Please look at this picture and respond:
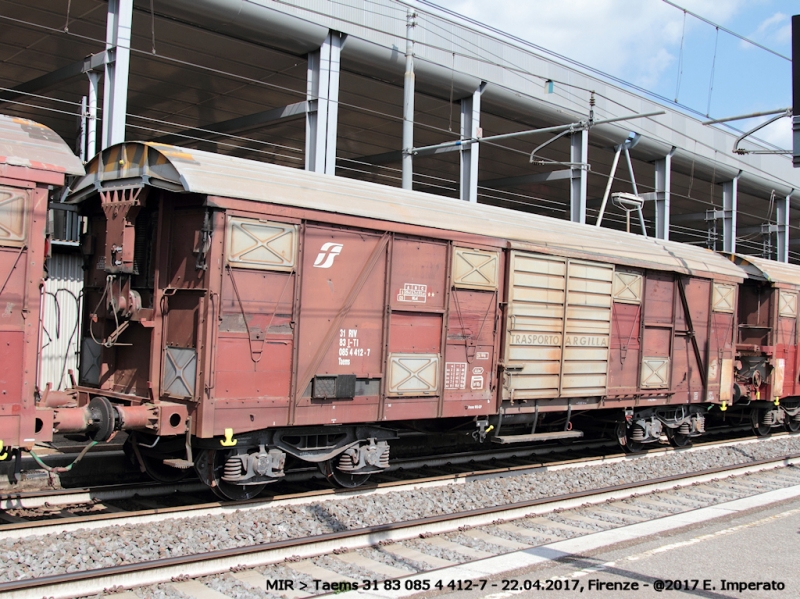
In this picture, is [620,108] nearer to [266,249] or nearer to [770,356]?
[770,356]

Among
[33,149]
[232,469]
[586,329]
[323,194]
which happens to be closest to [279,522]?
[232,469]

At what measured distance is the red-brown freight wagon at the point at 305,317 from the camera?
8.14 m

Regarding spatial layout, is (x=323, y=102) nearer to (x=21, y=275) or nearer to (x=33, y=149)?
(x=33, y=149)

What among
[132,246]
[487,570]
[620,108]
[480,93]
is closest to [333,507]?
[487,570]

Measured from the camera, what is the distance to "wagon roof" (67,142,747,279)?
8.12 m

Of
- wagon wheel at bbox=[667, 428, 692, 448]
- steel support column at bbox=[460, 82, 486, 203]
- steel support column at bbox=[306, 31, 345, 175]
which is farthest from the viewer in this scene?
steel support column at bbox=[460, 82, 486, 203]

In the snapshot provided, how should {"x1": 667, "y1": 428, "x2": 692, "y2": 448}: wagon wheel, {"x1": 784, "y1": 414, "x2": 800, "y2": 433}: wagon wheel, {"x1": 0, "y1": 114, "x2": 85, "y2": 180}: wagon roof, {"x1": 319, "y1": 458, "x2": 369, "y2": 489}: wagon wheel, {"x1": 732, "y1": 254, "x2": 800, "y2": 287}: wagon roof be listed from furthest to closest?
{"x1": 784, "y1": 414, "x2": 800, "y2": 433}: wagon wheel, {"x1": 732, "y1": 254, "x2": 800, "y2": 287}: wagon roof, {"x1": 667, "y1": 428, "x2": 692, "y2": 448}: wagon wheel, {"x1": 319, "y1": 458, "x2": 369, "y2": 489}: wagon wheel, {"x1": 0, "y1": 114, "x2": 85, "y2": 180}: wagon roof

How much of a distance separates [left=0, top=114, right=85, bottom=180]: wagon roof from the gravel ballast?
139 inches

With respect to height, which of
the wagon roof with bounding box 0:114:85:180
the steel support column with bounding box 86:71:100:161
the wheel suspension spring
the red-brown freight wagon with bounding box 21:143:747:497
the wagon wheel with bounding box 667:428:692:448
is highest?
the steel support column with bounding box 86:71:100:161

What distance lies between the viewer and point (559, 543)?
763 cm

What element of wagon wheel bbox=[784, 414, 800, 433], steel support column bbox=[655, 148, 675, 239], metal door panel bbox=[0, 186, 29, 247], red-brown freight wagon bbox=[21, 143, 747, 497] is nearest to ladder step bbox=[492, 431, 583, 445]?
red-brown freight wagon bbox=[21, 143, 747, 497]

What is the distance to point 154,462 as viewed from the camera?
31.6 feet

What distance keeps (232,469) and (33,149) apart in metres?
4.04

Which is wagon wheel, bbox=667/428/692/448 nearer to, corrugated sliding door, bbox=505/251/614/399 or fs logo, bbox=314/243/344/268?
corrugated sliding door, bbox=505/251/614/399
